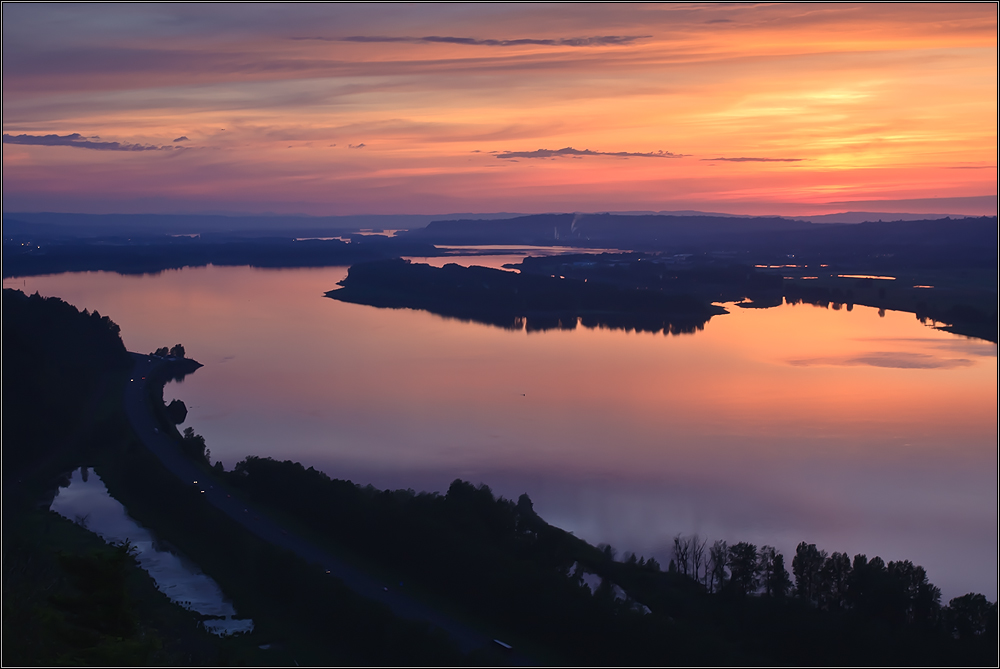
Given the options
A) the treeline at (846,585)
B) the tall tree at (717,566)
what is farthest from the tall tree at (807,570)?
the tall tree at (717,566)

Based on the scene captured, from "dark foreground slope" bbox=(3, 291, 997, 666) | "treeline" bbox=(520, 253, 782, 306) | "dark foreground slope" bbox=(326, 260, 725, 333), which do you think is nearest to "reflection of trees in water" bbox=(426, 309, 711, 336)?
"dark foreground slope" bbox=(326, 260, 725, 333)

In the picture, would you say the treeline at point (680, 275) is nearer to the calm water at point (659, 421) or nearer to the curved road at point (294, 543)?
the calm water at point (659, 421)

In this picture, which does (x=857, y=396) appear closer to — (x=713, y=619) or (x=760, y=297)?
(x=713, y=619)

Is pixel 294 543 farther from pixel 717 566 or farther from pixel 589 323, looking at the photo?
pixel 589 323

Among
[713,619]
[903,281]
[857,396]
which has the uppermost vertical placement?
[903,281]

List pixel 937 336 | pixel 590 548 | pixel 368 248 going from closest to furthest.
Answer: pixel 590 548 → pixel 937 336 → pixel 368 248

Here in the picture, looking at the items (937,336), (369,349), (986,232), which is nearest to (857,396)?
(986,232)

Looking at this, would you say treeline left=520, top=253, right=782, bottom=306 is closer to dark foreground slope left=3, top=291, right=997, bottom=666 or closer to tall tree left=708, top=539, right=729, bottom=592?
tall tree left=708, top=539, right=729, bottom=592
